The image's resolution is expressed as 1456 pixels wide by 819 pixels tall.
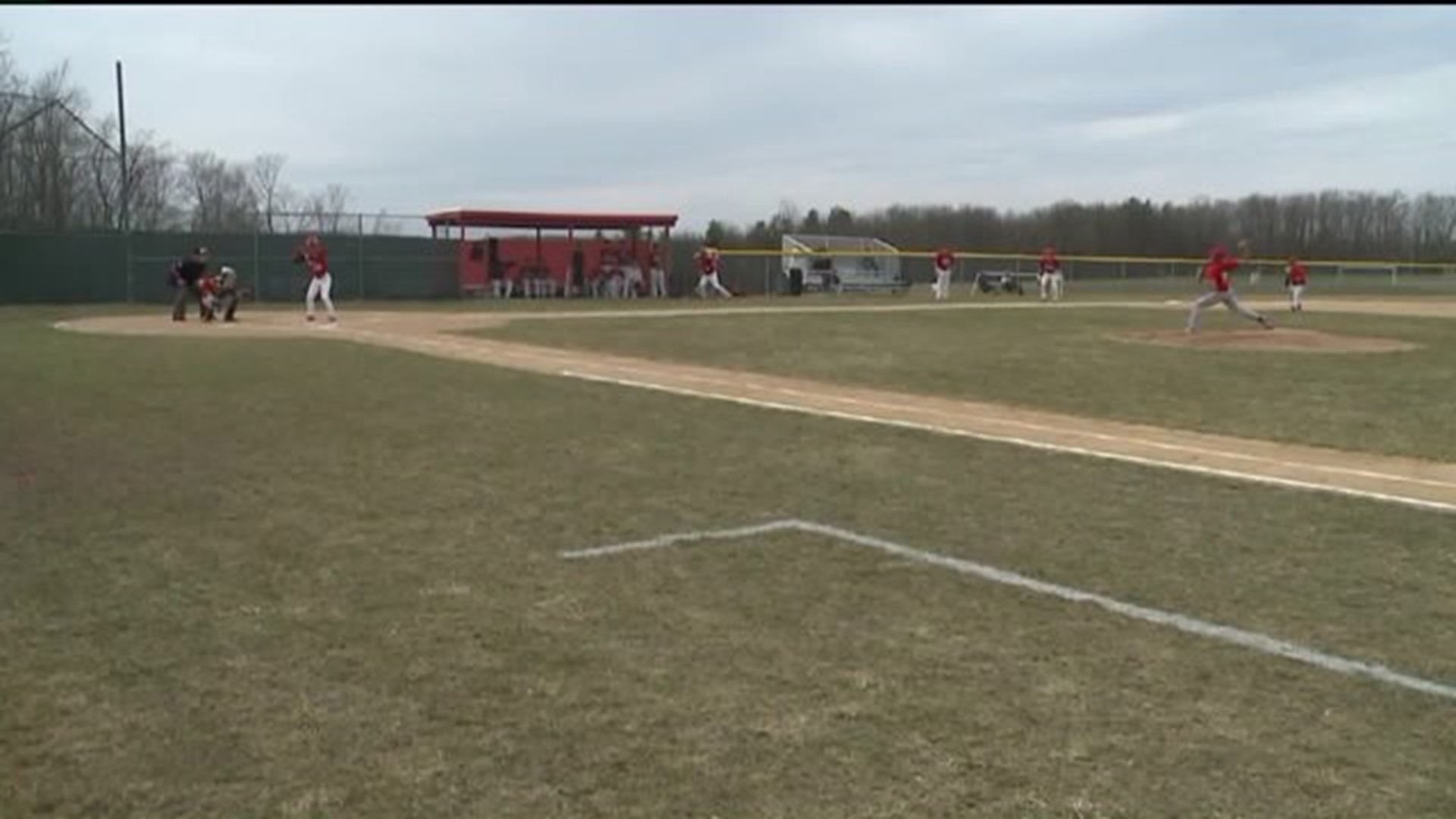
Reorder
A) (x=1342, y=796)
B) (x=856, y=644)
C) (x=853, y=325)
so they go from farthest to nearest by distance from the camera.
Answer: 1. (x=853, y=325)
2. (x=856, y=644)
3. (x=1342, y=796)

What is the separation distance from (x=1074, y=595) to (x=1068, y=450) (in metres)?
4.68

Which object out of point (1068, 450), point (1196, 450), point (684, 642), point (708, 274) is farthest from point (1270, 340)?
point (708, 274)

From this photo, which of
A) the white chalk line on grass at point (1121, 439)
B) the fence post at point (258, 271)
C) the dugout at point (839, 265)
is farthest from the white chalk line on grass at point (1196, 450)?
the dugout at point (839, 265)

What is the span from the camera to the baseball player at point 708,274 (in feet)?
147

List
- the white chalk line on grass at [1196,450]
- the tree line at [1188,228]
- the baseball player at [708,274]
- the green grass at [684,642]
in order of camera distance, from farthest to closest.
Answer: the tree line at [1188,228] → the baseball player at [708,274] → the white chalk line on grass at [1196,450] → the green grass at [684,642]

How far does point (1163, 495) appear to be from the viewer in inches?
331

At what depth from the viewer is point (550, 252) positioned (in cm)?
4766

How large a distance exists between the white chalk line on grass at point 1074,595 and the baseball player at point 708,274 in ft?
124

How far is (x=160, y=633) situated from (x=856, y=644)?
8.98ft

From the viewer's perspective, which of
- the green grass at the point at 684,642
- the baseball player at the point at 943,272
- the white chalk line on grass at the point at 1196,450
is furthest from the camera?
the baseball player at the point at 943,272

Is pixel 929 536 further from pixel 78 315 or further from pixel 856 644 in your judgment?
pixel 78 315

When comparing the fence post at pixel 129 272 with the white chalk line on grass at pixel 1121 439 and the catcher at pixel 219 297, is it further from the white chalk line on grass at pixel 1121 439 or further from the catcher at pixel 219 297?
the white chalk line on grass at pixel 1121 439

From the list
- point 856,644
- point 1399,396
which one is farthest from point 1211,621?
point 1399,396

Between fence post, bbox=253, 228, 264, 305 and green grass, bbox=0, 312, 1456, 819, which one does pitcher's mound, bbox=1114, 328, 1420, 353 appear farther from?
fence post, bbox=253, 228, 264, 305
